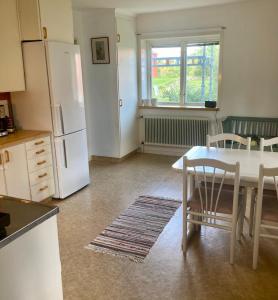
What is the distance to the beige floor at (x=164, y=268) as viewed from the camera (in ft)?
7.14

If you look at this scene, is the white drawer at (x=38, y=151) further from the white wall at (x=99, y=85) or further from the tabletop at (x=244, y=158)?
the white wall at (x=99, y=85)

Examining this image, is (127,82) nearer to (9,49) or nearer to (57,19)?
(57,19)

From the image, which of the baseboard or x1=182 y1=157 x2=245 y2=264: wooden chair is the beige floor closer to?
x1=182 y1=157 x2=245 y2=264: wooden chair

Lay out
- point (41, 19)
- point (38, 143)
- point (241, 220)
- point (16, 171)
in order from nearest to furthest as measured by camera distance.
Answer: point (241, 220) → point (16, 171) → point (41, 19) → point (38, 143)

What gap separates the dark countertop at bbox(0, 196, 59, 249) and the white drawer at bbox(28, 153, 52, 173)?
6.11ft

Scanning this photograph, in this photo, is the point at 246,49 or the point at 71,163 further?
the point at 246,49

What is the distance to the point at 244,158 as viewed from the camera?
2777 millimetres

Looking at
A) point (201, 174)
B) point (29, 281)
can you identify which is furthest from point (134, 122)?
point (29, 281)

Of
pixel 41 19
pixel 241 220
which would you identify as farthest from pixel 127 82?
pixel 241 220

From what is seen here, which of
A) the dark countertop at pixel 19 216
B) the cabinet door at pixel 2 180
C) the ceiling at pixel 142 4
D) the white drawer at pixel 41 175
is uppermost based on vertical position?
the ceiling at pixel 142 4

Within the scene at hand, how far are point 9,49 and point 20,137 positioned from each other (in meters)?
0.92

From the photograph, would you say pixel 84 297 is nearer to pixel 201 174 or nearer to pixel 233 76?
pixel 201 174

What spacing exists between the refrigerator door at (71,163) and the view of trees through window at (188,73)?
7.33ft

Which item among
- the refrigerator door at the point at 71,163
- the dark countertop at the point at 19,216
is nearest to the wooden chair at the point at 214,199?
the dark countertop at the point at 19,216
